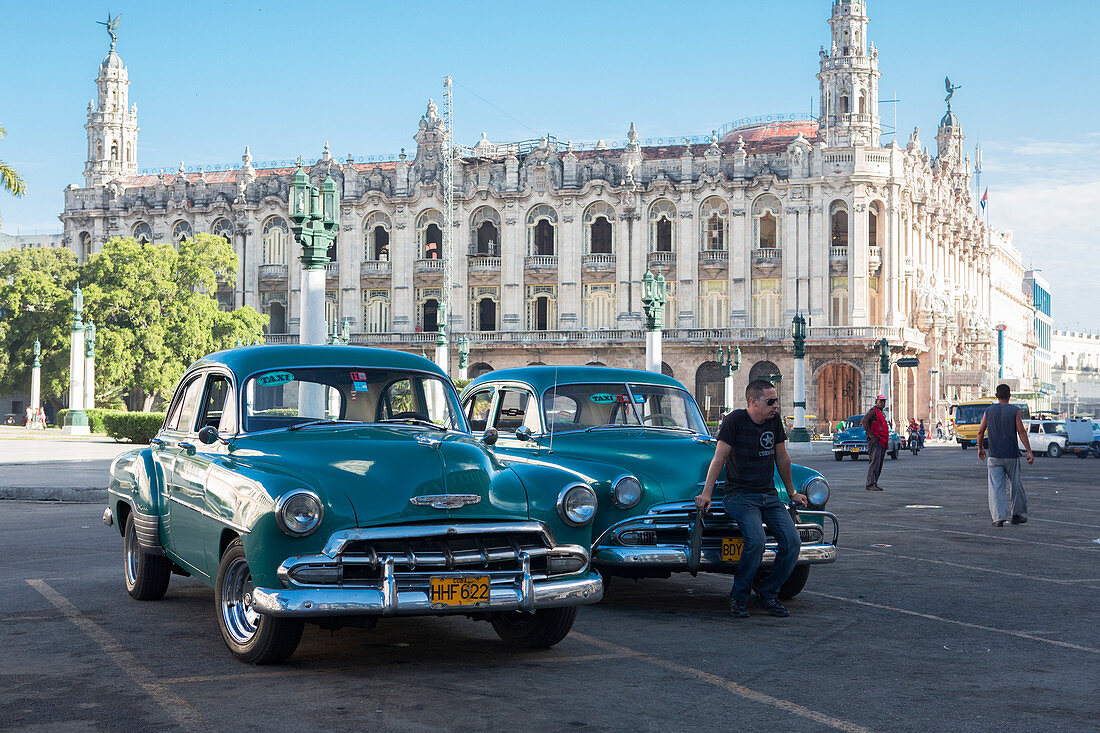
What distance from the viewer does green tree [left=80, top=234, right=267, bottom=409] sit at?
58.1m

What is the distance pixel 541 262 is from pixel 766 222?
13341mm

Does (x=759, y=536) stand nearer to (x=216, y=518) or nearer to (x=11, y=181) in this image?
(x=216, y=518)

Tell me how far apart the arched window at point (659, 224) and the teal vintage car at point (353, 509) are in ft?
195

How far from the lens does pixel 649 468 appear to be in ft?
28.6

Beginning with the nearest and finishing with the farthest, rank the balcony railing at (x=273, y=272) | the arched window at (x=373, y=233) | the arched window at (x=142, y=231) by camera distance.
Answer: the arched window at (x=373, y=233) → the balcony railing at (x=273, y=272) → the arched window at (x=142, y=231)

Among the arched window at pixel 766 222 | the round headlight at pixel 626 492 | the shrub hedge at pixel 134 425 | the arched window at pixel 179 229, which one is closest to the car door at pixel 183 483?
the round headlight at pixel 626 492

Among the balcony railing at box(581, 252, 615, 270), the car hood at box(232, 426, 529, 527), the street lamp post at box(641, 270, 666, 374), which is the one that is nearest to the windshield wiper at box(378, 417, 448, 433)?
the car hood at box(232, 426, 529, 527)

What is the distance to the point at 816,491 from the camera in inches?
360

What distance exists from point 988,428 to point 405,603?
1173 centimetres

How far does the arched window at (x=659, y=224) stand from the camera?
6650 cm

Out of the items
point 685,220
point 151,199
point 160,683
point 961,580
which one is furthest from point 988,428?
point 151,199

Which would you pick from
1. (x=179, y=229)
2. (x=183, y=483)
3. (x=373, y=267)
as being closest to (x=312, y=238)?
(x=183, y=483)

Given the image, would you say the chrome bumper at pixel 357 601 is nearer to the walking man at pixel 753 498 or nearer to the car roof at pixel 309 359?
the car roof at pixel 309 359

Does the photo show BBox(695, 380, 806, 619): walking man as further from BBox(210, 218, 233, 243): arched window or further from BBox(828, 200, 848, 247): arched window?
BBox(210, 218, 233, 243): arched window
